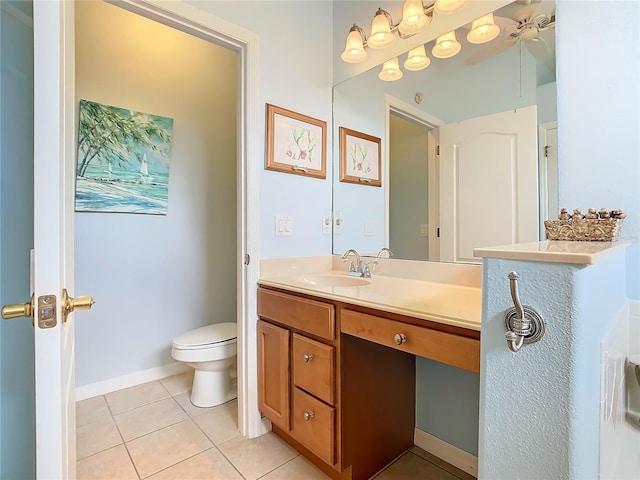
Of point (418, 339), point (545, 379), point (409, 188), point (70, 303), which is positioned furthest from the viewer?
point (409, 188)

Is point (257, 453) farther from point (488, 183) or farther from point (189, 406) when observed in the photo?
point (488, 183)

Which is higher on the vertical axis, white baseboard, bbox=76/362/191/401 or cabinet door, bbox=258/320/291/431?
cabinet door, bbox=258/320/291/431

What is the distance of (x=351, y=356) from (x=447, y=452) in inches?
28.4

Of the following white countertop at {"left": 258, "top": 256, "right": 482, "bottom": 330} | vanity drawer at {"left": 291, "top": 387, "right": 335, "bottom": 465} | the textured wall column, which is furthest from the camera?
vanity drawer at {"left": 291, "top": 387, "right": 335, "bottom": 465}

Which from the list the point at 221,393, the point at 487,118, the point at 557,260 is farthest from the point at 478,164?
the point at 221,393

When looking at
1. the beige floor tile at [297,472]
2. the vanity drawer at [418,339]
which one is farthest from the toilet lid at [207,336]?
the vanity drawer at [418,339]

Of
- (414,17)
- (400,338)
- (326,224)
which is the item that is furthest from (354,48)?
(400,338)

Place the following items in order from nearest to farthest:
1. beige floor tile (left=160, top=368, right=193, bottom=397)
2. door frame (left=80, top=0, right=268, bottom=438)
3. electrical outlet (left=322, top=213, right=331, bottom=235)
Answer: door frame (left=80, top=0, right=268, bottom=438) → electrical outlet (left=322, top=213, right=331, bottom=235) → beige floor tile (left=160, top=368, right=193, bottom=397)

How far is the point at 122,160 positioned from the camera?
6.94 ft

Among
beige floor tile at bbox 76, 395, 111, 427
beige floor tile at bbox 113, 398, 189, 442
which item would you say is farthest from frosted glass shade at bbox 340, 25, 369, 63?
beige floor tile at bbox 76, 395, 111, 427

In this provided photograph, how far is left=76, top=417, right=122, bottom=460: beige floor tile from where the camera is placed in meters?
1.55

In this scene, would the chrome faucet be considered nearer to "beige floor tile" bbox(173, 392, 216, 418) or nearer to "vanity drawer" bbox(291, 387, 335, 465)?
"vanity drawer" bbox(291, 387, 335, 465)

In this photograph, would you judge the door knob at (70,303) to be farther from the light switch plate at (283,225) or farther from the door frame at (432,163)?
the door frame at (432,163)

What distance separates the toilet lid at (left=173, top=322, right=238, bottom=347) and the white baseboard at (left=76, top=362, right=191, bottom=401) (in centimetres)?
54
